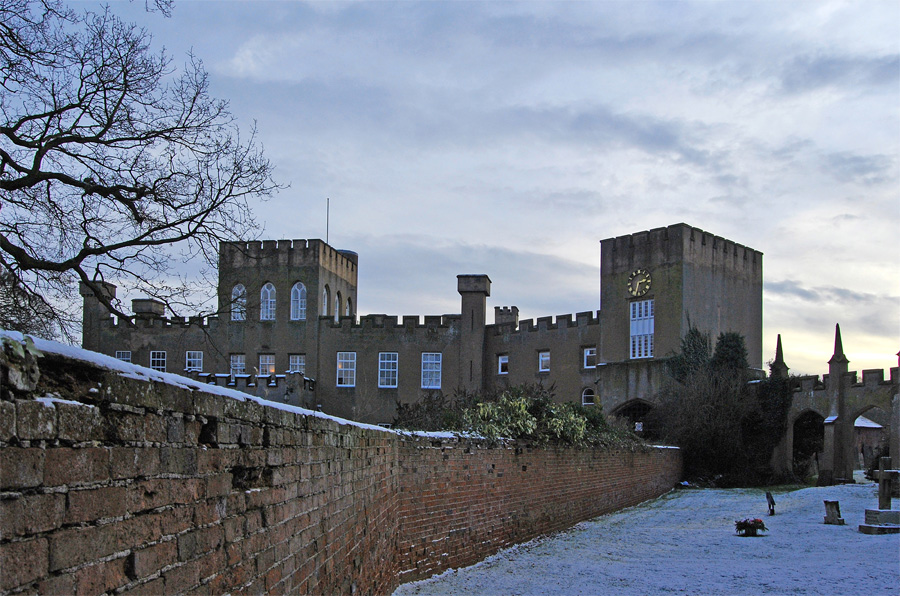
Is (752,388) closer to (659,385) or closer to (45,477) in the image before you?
(659,385)

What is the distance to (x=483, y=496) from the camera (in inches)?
577

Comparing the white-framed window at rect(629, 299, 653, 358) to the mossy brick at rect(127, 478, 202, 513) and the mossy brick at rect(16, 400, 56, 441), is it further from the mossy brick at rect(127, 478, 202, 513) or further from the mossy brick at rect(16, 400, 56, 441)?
the mossy brick at rect(16, 400, 56, 441)

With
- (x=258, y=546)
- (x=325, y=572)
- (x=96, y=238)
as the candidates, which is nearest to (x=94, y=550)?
(x=258, y=546)

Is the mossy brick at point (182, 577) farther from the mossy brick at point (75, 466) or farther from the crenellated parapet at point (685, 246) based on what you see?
the crenellated parapet at point (685, 246)

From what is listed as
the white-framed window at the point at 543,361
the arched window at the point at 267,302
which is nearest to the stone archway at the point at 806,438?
the white-framed window at the point at 543,361

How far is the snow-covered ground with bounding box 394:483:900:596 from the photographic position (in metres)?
12.5

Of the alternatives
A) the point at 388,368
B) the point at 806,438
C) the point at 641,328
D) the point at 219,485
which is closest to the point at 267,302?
the point at 388,368

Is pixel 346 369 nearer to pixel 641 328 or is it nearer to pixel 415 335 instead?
pixel 415 335

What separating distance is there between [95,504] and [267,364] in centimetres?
4640

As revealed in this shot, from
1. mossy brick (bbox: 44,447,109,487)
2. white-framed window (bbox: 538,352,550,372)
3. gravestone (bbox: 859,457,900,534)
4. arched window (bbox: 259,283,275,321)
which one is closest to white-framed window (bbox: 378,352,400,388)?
arched window (bbox: 259,283,275,321)

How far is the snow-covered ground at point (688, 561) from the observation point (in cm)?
1249

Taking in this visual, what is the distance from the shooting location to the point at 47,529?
8.92ft

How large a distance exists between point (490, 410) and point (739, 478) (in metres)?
22.4

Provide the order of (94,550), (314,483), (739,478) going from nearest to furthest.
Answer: (94,550) < (314,483) < (739,478)
